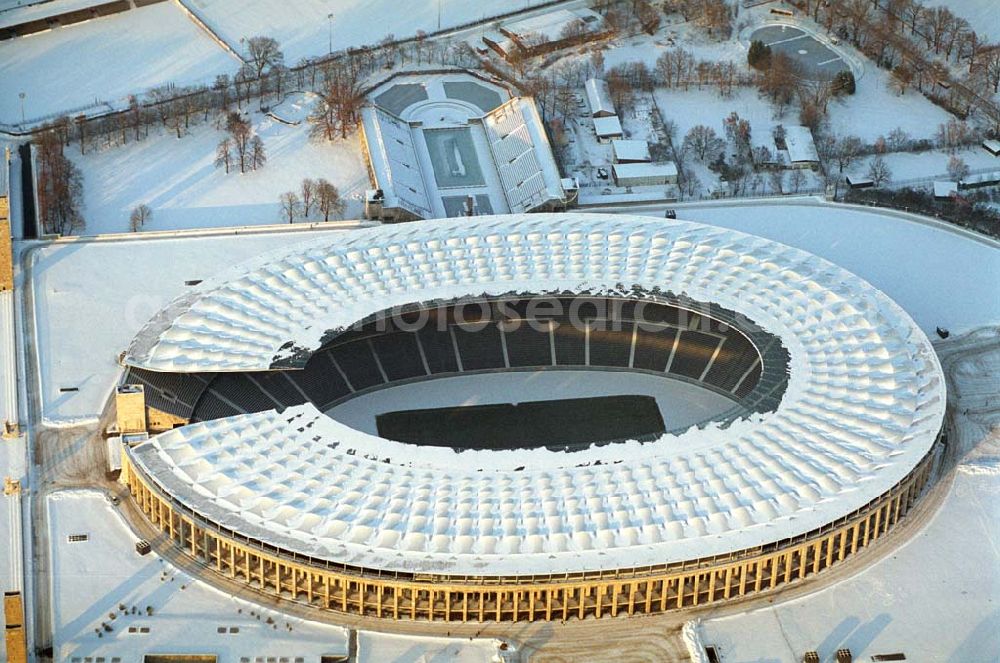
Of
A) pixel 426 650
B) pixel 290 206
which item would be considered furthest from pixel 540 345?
pixel 426 650

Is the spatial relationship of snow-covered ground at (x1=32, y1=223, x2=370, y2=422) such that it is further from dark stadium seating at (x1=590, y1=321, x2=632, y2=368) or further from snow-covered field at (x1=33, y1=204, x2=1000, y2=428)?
dark stadium seating at (x1=590, y1=321, x2=632, y2=368)

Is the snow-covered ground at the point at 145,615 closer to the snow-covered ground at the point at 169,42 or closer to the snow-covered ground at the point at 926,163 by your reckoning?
the snow-covered ground at the point at 169,42

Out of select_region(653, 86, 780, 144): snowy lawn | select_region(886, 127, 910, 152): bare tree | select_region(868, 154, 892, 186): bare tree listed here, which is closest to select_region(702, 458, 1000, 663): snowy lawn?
select_region(868, 154, 892, 186): bare tree

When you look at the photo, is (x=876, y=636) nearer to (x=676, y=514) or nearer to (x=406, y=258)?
(x=676, y=514)

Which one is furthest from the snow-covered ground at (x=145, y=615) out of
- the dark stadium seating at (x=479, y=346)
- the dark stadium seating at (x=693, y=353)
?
the dark stadium seating at (x=693, y=353)

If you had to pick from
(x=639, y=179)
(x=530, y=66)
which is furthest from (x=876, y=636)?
(x=530, y=66)

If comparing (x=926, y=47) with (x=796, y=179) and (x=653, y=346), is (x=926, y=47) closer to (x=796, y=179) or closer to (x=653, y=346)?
(x=796, y=179)
